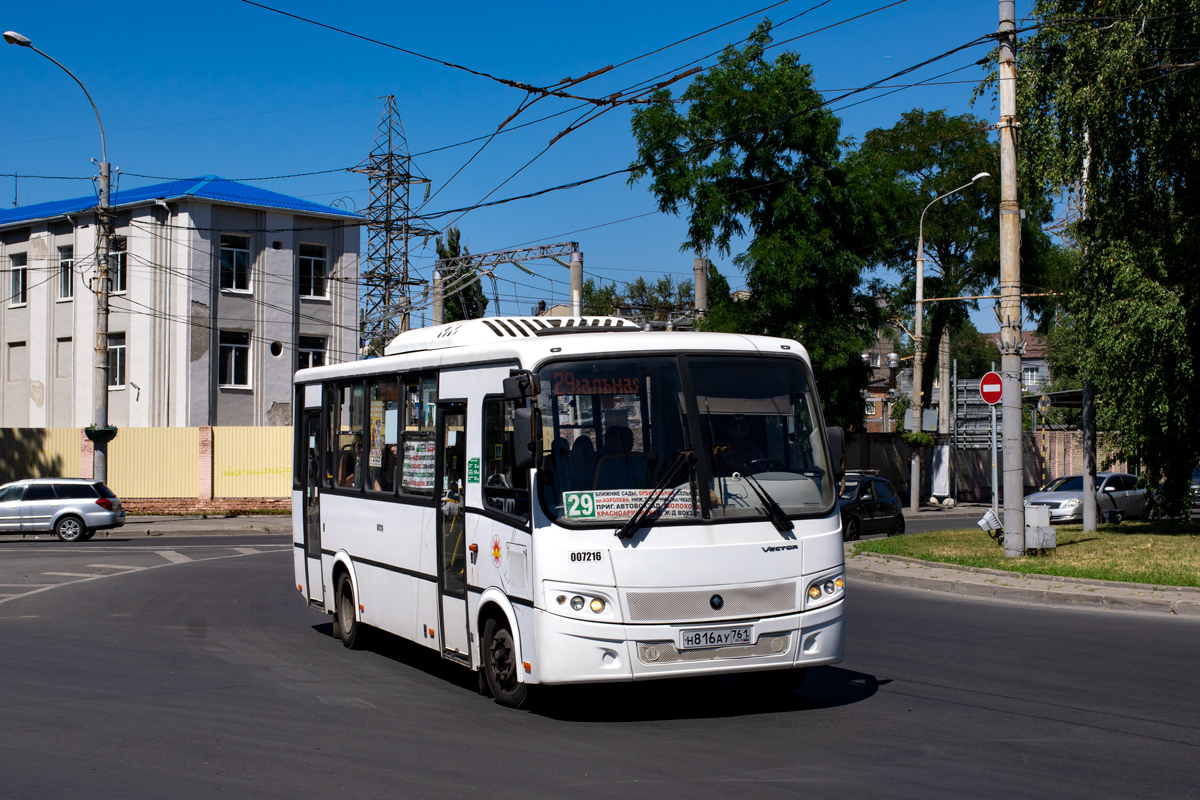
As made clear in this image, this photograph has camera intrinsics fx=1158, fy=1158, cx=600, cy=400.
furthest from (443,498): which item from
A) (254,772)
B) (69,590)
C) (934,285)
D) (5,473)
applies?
(934,285)

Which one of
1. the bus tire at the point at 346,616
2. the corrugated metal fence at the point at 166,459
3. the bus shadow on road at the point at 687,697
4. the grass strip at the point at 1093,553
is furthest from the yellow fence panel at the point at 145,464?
the bus shadow on road at the point at 687,697

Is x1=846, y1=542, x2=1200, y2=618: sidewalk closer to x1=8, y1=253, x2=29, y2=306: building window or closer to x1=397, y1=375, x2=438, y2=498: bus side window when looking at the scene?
x1=397, y1=375, x2=438, y2=498: bus side window

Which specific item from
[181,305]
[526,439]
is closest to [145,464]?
[181,305]

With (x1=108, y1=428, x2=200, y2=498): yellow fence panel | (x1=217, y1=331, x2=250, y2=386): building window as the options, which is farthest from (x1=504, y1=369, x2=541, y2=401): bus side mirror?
(x1=217, y1=331, x2=250, y2=386): building window

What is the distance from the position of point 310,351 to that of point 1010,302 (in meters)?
32.1

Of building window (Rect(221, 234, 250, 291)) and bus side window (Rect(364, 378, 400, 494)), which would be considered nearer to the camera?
bus side window (Rect(364, 378, 400, 494))

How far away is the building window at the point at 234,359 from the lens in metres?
42.5

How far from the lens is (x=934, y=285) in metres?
48.2

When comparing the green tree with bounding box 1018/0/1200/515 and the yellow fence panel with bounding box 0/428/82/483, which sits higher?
the green tree with bounding box 1018/0/1200/515

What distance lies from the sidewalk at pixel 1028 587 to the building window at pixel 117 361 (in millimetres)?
32058

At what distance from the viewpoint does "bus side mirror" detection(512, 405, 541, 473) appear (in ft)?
25.1

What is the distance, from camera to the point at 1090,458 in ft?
Result: 80.6

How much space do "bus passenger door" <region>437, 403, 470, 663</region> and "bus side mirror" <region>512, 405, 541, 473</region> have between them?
1.39 metres

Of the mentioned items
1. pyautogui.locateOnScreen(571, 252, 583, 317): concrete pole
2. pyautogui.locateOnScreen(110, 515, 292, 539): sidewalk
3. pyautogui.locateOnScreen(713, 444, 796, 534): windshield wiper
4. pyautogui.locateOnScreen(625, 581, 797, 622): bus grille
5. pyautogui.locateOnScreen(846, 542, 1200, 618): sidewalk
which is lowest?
pyautogui.locateOnScreen(110, 515, 292, 539): sidewalk
